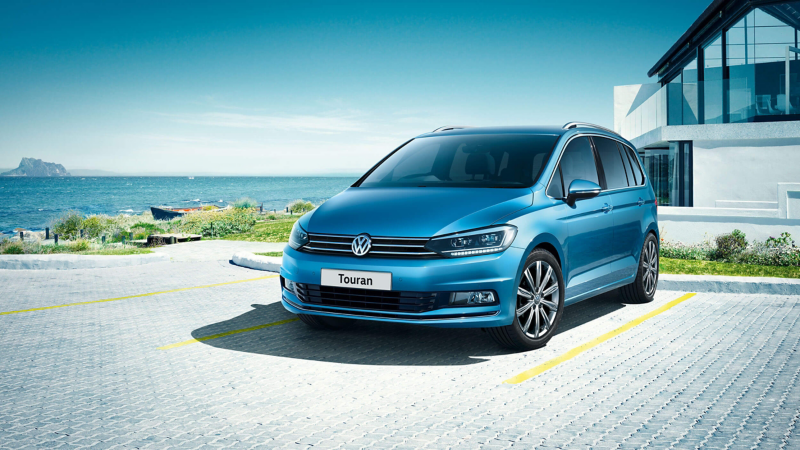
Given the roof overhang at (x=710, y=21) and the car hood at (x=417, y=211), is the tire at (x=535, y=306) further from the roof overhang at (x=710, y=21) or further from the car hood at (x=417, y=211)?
the roof overhang at (x=710, y=21)

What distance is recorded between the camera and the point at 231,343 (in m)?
6.31

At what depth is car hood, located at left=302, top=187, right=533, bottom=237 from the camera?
17.7ft

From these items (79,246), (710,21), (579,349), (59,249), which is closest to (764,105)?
(710,21)

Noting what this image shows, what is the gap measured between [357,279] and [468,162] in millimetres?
2205

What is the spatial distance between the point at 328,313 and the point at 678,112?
1973 centimetres

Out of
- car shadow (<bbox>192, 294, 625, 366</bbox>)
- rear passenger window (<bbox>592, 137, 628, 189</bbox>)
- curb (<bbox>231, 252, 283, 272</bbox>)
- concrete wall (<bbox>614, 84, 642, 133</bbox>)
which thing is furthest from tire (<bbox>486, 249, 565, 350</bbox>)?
concrete wall (<bbox>614, 84, 642, 133</bbox>)

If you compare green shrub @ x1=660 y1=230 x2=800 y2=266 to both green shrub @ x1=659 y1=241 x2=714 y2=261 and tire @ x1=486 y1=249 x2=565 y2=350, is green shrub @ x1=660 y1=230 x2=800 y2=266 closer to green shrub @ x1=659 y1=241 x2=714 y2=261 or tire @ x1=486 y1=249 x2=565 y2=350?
green shrub @ x1=659 y1=241 x2=714 y2=261

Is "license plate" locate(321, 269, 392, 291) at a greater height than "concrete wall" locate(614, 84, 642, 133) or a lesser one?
lesser

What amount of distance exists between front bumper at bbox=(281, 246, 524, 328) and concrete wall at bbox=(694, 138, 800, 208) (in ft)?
57.2

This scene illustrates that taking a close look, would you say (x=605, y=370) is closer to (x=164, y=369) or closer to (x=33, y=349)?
(x=164, y=369)

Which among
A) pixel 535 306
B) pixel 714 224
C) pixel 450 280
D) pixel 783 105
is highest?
pixel 783 105

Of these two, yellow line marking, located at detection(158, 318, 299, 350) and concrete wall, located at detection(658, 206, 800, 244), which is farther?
concrete wall, located at detection(658, 206, 800, 244)

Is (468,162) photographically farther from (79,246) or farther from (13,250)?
(79,246)

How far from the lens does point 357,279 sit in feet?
17.7
